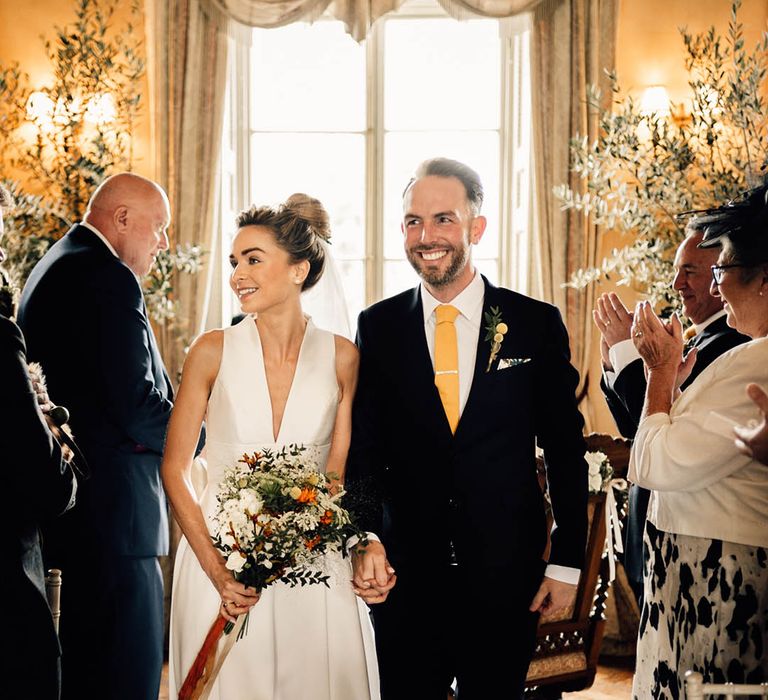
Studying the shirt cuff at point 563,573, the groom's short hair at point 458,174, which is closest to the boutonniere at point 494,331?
the groom's short hair at point 458,174

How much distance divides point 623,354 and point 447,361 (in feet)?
1.84

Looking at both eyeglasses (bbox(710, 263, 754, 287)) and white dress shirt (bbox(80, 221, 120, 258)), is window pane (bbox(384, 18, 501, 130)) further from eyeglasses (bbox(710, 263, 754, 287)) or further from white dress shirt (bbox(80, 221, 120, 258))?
eyeglasses (bbox(710, 263, 754, 287))

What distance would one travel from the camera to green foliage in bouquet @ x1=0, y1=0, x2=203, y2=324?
5.09m

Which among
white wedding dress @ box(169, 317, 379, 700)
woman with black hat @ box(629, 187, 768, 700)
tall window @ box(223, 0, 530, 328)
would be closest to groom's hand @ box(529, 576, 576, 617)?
woman with black hat @ box(629, 187, 768, 700)

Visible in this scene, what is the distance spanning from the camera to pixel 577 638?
361cm

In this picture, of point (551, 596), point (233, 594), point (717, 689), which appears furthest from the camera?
point (551, 596)

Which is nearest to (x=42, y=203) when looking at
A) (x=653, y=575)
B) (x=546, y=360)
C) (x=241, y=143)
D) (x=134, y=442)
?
(x=241, y=143)

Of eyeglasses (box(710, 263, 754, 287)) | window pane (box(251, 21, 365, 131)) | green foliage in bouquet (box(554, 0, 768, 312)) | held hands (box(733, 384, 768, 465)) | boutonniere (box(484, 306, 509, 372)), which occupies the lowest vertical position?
held hands (box(733, 384, 768, 465))

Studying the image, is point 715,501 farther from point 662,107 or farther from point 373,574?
point 662,107

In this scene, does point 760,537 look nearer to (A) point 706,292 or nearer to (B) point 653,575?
(B) point 653,575

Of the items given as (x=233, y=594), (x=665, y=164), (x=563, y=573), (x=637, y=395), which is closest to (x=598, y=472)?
(x=637, y=395)

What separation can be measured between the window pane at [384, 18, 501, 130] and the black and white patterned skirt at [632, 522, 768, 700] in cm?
392

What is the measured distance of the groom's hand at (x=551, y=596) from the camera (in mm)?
2510

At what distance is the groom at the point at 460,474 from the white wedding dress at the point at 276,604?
15 centimetres
